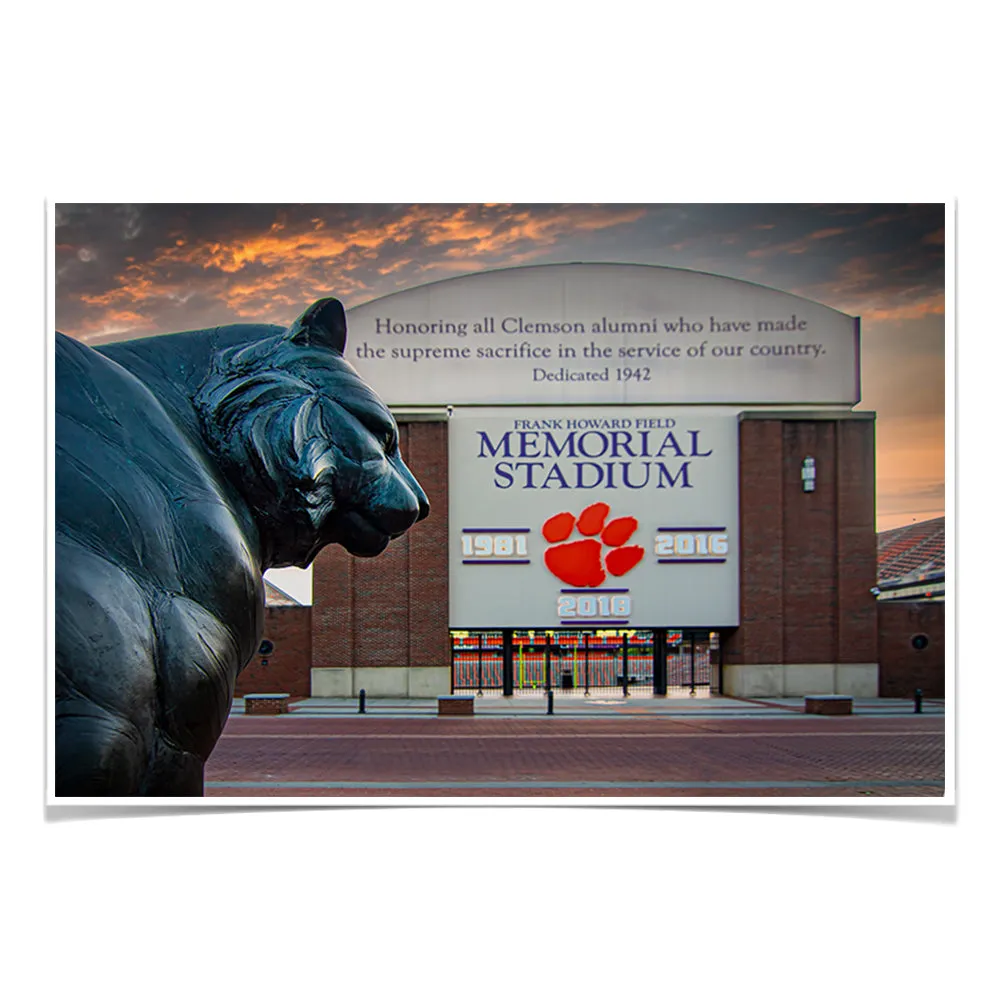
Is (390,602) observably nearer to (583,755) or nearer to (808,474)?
(808,474)

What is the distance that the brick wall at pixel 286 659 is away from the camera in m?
27.2

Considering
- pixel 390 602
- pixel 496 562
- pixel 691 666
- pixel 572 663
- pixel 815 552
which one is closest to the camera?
pixel 496 562

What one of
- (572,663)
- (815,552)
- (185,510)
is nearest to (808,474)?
(815,552)

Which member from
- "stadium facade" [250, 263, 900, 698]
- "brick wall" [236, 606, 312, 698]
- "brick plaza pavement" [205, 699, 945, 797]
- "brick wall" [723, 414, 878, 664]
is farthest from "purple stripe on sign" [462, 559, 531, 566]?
"brick wall" [723, 414, 878, 664]

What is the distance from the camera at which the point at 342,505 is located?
10.0 ft

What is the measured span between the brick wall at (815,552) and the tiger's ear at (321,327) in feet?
79.5

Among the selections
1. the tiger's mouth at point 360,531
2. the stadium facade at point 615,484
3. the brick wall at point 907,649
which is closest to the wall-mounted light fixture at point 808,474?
the stadium facade at point 615,484

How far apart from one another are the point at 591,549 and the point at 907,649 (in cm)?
928

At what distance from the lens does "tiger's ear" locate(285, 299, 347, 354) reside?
3092 mm

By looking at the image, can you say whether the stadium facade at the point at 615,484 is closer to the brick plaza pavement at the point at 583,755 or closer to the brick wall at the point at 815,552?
the brick wall at the point at 815,552

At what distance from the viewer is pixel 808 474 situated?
87.8 ft
